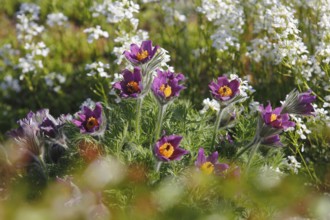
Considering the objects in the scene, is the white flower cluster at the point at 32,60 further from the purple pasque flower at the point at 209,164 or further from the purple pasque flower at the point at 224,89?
the purple pasque flower at the point at 209,164

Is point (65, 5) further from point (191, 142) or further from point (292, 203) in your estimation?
point (292, 203)

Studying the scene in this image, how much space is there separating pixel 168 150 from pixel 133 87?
1.17 feet

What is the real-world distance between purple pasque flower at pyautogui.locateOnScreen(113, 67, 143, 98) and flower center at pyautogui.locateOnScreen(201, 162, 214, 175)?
1.42 feet

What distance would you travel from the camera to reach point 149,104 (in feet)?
9.09

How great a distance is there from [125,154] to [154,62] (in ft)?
1.50

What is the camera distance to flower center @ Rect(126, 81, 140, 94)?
2338 millimetres

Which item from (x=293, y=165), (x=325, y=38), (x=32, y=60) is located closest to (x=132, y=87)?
(x=293, y=165)

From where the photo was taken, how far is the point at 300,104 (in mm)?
2361

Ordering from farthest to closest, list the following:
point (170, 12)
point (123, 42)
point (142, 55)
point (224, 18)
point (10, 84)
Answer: point (10, 84) < point (170, 12) < point (224, 18) < point (123, 42) < point (142, 55)

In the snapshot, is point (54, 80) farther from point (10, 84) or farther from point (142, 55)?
point (142, 55)

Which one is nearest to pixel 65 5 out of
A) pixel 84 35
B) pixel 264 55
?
pixel 84 35

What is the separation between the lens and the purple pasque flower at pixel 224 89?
2379mm

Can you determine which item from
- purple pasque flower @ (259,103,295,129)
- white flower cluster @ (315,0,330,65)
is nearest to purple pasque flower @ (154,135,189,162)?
purple pasque flower @ (259,103,295,129)

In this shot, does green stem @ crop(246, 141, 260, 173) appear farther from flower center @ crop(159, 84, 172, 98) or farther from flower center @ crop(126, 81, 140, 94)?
flower center @ crop(126, 81, 140, 94)
